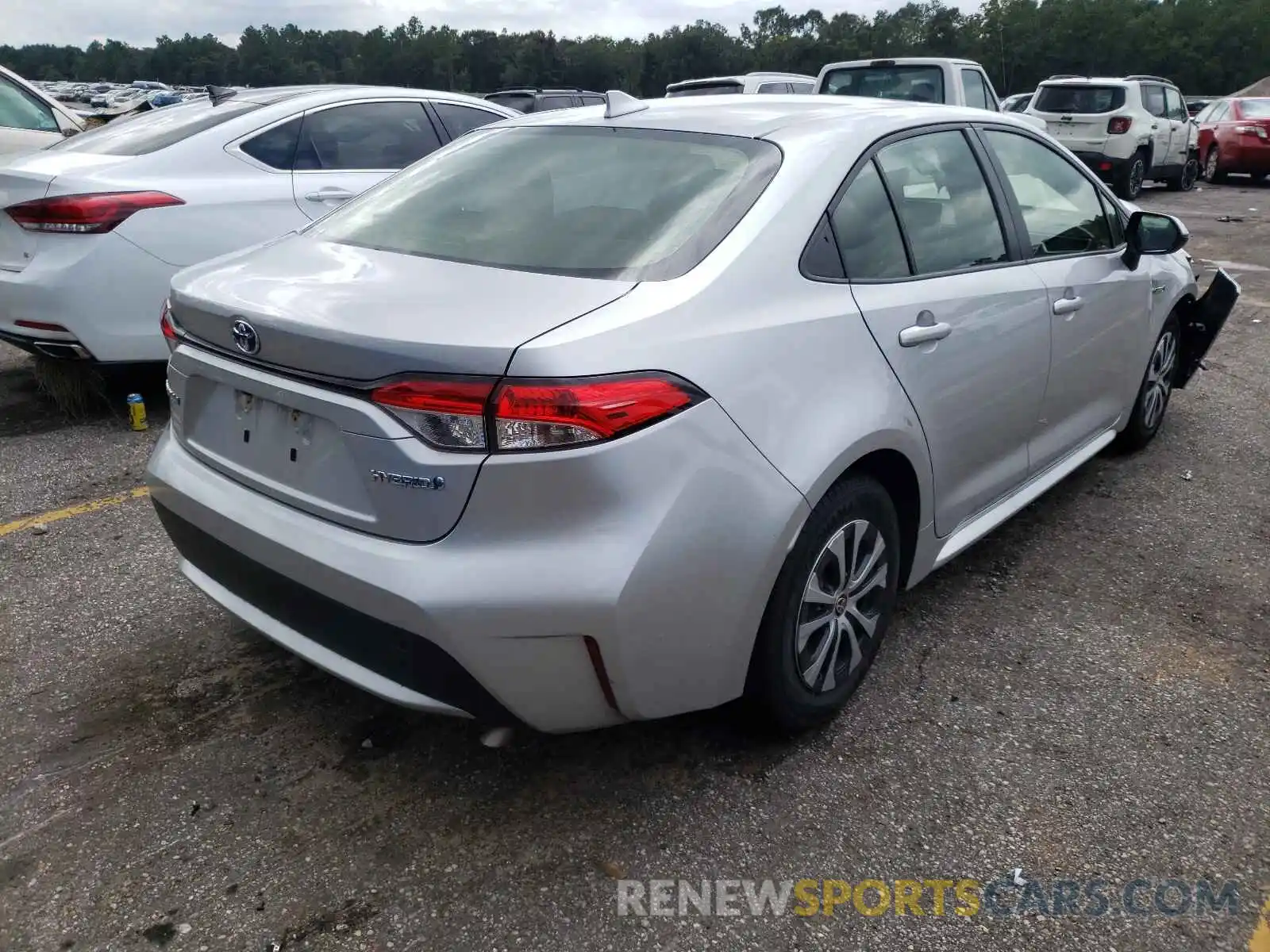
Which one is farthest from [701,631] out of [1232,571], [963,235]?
[1232,571]

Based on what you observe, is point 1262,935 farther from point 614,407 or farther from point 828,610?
point 614,407

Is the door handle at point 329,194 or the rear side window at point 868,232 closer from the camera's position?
the rear side window at point 868,232

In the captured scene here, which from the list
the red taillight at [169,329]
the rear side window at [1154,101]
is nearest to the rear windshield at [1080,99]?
the rear side window at [1154,101]

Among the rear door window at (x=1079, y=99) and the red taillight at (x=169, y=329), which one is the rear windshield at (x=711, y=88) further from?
the red taillight at (x=169, y=329)

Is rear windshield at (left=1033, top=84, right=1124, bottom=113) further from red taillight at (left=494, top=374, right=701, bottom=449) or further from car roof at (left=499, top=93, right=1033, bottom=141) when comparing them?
red taillight at (left=494, top=374, right=701, bottom=449)

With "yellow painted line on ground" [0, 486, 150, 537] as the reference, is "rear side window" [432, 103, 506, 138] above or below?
above

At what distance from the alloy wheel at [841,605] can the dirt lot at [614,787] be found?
0.72 feet

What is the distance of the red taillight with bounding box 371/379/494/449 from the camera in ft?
6.51

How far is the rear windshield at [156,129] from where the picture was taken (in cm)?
523

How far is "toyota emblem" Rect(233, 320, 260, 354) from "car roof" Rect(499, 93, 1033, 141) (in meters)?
1.27

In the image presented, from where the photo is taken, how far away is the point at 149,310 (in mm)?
4988

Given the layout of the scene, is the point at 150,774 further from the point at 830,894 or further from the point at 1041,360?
the point at 1041,360

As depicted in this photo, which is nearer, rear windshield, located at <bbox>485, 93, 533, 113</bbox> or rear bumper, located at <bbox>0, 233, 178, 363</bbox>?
rear bumper, located at <bbox>0, 233, 178, 363</bbox>

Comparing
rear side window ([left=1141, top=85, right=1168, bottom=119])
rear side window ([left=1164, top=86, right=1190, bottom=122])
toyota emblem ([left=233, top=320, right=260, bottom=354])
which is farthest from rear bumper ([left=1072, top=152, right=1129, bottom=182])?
toyota emblem ([left=233, top=320, right=260, bottom=354])
